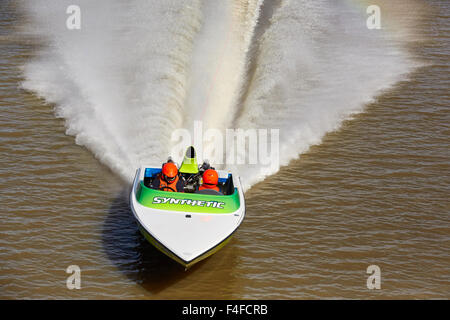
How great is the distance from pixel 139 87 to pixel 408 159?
6147 mm

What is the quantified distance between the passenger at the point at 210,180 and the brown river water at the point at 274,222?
0.88m

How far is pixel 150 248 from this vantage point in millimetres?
8281

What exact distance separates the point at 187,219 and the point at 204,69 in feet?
22.2

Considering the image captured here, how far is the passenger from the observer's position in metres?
8.51

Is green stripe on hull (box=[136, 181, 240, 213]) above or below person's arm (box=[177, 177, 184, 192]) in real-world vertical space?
below

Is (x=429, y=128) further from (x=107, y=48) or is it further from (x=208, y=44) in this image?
(x=107, y=48)

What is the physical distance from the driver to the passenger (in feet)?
1.20

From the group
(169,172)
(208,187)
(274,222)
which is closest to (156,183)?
(169,172)

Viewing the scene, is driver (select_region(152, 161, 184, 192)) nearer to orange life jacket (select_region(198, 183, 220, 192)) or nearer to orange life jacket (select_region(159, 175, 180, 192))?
orange life jacket (select_region(159, 175, 180, 192))

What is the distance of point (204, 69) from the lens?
13.7 meters

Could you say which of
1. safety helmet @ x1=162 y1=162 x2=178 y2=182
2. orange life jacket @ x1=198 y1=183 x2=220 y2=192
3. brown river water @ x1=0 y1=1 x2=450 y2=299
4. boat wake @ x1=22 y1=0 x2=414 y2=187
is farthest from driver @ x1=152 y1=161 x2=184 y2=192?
boat wake @ x1=22 y1=0 x2=414 y2=187

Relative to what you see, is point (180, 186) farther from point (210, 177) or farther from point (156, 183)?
point (210, 177)

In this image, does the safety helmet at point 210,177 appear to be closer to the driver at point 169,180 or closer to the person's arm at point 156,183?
the driver at point 169,180
